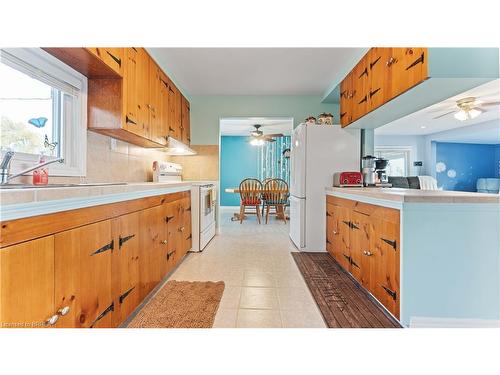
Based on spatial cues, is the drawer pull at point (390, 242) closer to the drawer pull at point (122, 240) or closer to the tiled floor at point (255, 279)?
the tiled floor at point (255, 279)

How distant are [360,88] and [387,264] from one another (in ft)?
5.88

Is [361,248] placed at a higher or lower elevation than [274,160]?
lower

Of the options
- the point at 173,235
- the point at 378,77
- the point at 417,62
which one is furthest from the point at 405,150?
the point at 173,235

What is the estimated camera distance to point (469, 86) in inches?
65.5

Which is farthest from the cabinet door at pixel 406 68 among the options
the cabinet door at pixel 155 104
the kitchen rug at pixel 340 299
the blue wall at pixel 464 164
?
the blue wall at pixel 464 164

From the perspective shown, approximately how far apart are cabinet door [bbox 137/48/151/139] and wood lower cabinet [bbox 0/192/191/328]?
2.68ft

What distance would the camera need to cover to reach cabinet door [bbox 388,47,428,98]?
152cm

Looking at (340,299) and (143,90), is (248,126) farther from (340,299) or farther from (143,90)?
(340,299)

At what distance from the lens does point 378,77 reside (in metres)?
2.10

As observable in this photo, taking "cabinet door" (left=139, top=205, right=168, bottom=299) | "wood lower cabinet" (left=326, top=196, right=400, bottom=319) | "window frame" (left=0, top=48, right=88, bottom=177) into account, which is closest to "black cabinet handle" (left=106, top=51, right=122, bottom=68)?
"window frame" (left=0, top=48, right=88, bottom=177)
